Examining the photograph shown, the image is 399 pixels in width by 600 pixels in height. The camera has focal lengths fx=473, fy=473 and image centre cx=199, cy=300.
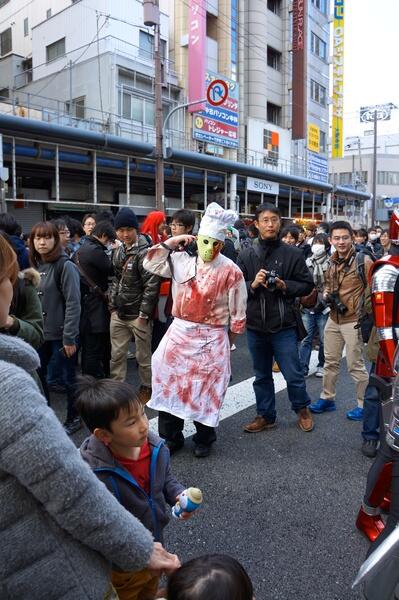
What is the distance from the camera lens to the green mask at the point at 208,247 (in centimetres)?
350

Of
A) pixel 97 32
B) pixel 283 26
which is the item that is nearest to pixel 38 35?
pixel 97 32

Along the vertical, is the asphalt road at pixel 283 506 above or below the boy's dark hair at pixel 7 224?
below

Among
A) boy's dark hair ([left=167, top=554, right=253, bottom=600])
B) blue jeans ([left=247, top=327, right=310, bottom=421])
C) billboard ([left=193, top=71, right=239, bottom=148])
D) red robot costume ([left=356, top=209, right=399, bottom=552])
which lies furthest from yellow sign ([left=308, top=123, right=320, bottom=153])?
boy's dark hair ([left=167, top=554, right=253, bottom=600])

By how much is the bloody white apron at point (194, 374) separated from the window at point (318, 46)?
3261cm

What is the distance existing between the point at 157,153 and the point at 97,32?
802cm

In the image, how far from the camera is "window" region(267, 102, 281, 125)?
28.5m

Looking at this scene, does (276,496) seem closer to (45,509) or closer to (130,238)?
(45,509)

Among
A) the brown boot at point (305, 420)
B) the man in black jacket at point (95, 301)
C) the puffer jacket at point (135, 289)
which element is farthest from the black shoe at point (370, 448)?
the man in black jacket at point (95, 301)

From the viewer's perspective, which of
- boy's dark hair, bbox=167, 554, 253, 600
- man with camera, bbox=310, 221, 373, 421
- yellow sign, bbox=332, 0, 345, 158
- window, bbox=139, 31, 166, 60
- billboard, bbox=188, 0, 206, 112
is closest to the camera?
boy's dark hair, bbox=167, 554, 253, 600

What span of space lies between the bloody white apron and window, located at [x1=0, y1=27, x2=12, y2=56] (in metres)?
28.2

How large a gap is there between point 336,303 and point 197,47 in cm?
1994

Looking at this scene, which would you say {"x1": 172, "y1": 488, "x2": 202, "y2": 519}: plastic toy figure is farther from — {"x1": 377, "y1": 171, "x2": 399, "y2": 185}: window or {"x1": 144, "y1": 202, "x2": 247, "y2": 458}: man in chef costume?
{"x1": 377, "y1": 171, "x2": 399, "y2": 185}: window

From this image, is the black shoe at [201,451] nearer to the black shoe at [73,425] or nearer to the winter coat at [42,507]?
the black shoe at [73,425]

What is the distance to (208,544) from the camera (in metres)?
2.60
